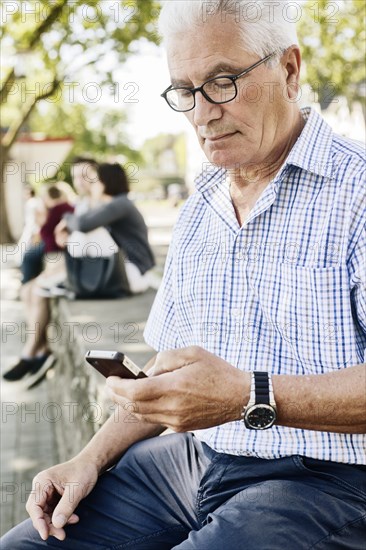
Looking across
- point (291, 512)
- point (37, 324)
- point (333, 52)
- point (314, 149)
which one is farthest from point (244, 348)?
point (333, 52)

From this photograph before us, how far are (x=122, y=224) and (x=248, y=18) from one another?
556 cm

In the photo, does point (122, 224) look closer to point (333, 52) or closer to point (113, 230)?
point (113, 230)

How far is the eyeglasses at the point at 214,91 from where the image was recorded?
1999 mm

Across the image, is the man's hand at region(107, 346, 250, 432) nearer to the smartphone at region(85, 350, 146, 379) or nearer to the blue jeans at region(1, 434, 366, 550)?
the smartphone at region(85, 350, 146, 379)

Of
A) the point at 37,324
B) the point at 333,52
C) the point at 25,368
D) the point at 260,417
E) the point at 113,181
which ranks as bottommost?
the point at 25,368

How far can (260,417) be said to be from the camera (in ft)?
5.56

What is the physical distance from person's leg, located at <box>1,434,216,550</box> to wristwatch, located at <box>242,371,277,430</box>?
0.34m

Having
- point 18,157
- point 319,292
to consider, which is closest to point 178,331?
point 319,292

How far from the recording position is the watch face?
1.68 metres

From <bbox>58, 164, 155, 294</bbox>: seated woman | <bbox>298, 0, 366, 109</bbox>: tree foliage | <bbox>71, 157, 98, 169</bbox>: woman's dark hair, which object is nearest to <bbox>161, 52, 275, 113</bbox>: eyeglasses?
<bbox>58, 164, 155, 294</bbox>: seated woman

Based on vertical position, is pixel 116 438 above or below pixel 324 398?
below

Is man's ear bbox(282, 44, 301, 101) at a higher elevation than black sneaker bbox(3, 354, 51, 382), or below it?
higher

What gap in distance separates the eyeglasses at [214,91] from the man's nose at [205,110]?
10 mm

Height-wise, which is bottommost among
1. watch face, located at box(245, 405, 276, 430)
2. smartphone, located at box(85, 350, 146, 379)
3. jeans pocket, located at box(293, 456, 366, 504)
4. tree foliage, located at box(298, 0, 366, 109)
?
jeans pocket, located at box(293, 456, 366, 504)
